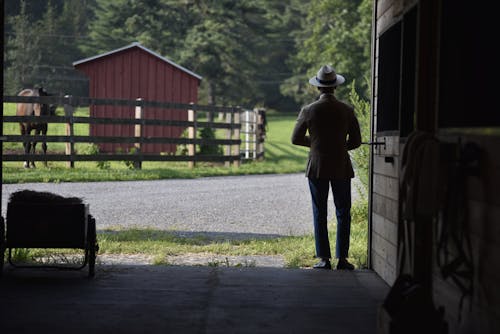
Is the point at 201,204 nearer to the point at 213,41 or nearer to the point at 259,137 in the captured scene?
the point at 259,137

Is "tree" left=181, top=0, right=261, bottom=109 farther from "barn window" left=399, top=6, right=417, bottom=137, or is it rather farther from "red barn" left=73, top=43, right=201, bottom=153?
"barn window" left=399, top=6, right=417, bottom=137

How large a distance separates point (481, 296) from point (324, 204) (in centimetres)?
379

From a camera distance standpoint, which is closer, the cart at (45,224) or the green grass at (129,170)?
the cart at (45,224)

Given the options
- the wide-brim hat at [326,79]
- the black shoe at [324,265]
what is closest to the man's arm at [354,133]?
the wide-brim hat at [326,79]

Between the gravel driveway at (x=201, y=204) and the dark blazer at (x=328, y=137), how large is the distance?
294 cm

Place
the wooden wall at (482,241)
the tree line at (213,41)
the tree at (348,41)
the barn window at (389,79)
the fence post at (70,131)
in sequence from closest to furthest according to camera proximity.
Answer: the wooden wall at (482,241), the barn window at (389,79), the fence post at (70,131), the tree at (348,41), the tree line at (213,41)

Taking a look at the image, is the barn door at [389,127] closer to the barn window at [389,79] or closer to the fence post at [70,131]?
the barn window at [389,79]

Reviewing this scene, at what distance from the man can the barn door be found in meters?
0.25

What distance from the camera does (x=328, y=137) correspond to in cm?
769

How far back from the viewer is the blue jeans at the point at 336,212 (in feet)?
25.4

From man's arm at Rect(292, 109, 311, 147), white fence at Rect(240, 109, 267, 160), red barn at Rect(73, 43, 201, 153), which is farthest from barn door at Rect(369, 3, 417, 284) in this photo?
red barn at Rect(73, 43, 201, 153)

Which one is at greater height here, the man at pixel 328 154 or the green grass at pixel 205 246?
the man at pixel 328 154

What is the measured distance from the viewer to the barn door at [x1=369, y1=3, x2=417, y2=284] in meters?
6.29

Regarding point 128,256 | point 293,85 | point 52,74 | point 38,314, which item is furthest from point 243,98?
point 38,314
